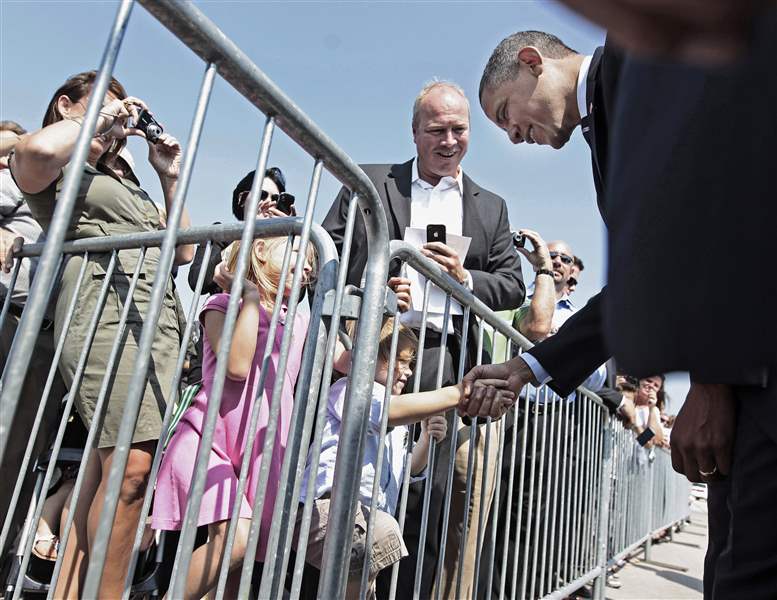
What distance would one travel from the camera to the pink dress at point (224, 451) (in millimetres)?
2309

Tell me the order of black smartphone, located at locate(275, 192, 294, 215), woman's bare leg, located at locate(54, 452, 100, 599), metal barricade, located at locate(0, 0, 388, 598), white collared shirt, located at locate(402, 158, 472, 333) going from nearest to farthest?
metal barricade, located at locate(0, 0, 388, 598) → woman's bare leg, located at locate(54, 452, 100, 599) → white collared shirt, located at locate(402, 158, 472, 333) → black smartphone, located at locate(275, 192, 294, 215)

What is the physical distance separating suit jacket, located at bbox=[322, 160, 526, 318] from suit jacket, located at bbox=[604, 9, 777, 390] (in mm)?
2576

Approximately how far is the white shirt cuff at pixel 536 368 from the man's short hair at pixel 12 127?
344 centimetres

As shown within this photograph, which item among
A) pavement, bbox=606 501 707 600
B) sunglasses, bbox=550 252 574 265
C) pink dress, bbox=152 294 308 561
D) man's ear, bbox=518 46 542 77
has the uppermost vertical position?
sunglasses, bbox=550 252 574 265

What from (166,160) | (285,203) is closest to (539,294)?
(285,203)

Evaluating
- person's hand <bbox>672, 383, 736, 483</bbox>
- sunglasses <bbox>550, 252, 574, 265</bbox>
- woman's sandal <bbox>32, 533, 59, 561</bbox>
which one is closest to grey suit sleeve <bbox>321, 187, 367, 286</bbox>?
woman's sandal <bbox>32, 533, 59, 561</bbox>

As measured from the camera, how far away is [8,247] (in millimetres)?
3178

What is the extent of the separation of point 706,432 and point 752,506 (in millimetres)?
162

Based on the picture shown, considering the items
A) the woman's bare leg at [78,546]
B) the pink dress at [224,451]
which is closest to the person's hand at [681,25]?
the pink dress at [224,451]

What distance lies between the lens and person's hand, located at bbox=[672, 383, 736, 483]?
140 cm

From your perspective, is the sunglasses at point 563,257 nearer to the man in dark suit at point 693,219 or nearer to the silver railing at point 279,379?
the silver railing at point 279,379

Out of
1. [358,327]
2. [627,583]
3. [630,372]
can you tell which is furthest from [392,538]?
[627,583]

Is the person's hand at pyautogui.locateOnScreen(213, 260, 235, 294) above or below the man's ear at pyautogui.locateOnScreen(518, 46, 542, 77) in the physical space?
below

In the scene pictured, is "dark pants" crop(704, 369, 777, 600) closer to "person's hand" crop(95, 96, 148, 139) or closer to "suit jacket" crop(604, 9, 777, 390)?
"suit jacket" crop(604, 9, 777, 390)
